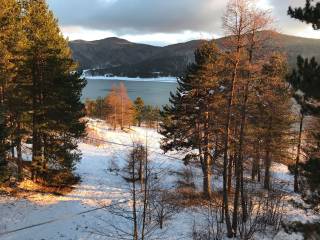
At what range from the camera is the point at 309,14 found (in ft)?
30.7

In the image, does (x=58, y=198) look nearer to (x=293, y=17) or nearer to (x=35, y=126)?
(x=35, y=126)

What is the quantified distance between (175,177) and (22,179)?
1447 centimetres

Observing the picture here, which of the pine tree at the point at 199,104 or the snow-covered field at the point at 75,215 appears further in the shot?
the pine tree at the point at 199,104

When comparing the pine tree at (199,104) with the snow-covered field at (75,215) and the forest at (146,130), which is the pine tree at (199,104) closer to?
the forest at (146,130)

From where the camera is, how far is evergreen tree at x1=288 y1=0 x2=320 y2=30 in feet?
30.4

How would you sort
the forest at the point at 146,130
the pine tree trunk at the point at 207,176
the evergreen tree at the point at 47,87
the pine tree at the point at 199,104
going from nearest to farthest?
the forest at the point at 146,130, the evergreen tree at the point at 47,87, the pine tree at the point at 199,104, the pine tree trunk at the point at 207,176

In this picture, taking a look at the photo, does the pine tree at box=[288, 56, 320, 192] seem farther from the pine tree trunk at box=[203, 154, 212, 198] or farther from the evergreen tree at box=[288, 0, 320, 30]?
the pine tree trunk at box=[203, 154, 212, 198]

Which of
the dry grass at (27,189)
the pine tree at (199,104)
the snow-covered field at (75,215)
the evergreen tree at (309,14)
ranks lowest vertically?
the snow-covered field at (75,215)

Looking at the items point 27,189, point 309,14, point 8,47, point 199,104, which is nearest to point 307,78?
point 309,14

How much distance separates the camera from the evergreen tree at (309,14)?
927cm

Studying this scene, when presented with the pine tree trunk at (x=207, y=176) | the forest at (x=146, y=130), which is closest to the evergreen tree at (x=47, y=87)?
the forest at (x=146, y=130)

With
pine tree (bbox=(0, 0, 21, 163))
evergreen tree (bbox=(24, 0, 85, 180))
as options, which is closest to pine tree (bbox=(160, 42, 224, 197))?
evergreen tree (bbox=(24, 0, 85, 180))

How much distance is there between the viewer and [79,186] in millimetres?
27734

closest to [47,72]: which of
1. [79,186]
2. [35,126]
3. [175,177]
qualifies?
[35,126]
